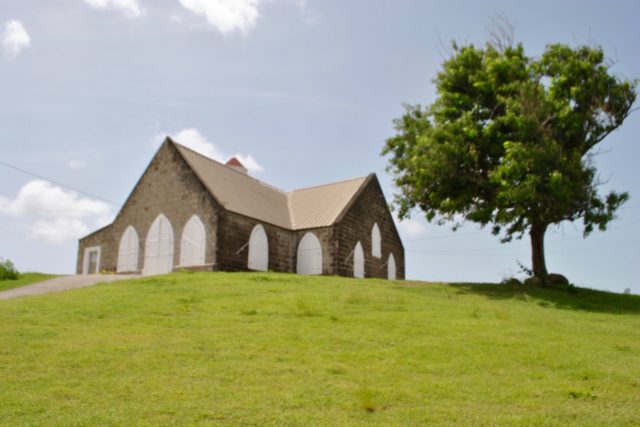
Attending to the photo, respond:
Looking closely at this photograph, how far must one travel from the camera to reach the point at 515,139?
2575 centimetres

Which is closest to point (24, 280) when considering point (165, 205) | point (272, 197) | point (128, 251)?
point (128, 251)

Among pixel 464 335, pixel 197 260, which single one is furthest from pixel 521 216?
pixel 197 260

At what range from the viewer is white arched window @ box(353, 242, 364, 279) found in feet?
115

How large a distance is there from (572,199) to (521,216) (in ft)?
7.41

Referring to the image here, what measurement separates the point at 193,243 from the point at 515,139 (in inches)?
661

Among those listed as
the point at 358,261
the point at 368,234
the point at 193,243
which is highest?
the point at 368,234

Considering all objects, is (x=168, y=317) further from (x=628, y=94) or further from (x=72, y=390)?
(x=628, y=94)

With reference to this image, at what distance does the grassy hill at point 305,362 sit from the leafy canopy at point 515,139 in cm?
709

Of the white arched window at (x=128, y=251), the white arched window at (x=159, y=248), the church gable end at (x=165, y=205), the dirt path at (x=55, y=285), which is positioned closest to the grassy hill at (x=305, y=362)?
the dirt path at (x=55, y=285)

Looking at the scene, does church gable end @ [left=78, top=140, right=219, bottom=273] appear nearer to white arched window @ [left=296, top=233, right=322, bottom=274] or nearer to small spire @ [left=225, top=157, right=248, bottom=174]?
white arched window @ [left=296, top=233, right=322, bottom=274]

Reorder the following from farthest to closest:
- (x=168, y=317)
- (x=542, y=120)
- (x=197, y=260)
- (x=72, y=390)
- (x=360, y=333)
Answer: (x=197, y=260) < (x=542, y=120) < (x=168, y=317) < (x=360, y=333) < (x=72, y=390)

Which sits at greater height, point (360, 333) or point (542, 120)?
point (542, 120)

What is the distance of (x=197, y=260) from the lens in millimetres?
30266

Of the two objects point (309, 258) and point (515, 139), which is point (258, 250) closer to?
point (309, 258)
